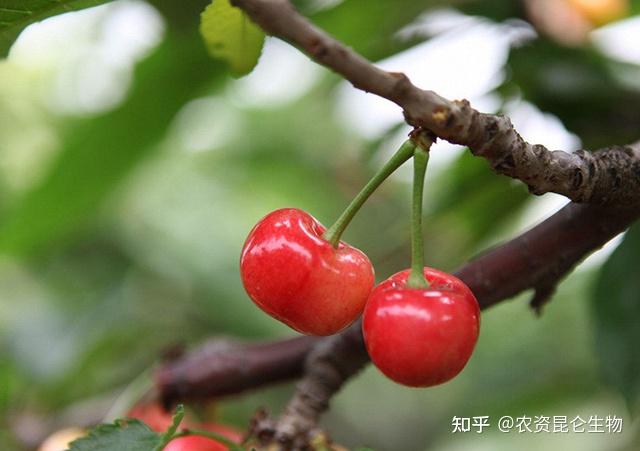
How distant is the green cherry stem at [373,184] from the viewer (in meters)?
0.64

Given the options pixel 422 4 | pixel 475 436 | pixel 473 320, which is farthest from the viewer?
pixel 475 436

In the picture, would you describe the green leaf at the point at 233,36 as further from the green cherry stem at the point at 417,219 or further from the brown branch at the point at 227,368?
the brown branch at the point at 227,368

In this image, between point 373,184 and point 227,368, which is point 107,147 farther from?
point 373,184

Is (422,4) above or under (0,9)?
above

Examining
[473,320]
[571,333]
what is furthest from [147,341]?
[473,320]

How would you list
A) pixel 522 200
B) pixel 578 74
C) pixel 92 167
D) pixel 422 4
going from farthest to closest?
pixel 92 167, pixel 422 4, pixel 522 200, pixel 578 74

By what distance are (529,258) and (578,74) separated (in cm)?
51

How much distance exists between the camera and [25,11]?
29.6 inches

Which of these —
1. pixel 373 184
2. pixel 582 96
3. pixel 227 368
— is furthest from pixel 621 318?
pixel 373 184

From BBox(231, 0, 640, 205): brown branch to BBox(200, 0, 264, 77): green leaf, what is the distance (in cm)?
23

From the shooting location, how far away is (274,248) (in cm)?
68

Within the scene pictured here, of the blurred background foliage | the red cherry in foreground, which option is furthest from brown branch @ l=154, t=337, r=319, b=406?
the red cherry in foreground

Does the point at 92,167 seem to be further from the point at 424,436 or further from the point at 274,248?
the point at 424,436

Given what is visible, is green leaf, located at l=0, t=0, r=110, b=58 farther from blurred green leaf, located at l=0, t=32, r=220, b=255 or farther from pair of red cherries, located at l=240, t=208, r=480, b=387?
blurred green leaf, located at l=0, t=32, r=220, b=255
